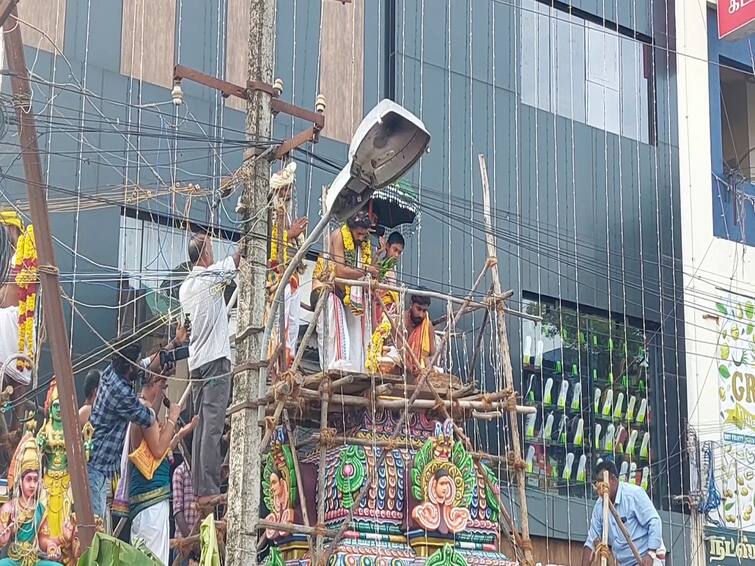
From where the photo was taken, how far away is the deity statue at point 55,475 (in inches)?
556

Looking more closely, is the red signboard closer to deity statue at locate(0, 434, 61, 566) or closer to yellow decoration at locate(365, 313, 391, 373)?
yellow decoration at locate(365, 313, 391, 373)

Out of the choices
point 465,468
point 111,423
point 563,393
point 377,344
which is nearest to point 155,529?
point 111,423

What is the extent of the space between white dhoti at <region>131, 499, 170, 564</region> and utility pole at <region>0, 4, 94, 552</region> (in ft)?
8.64

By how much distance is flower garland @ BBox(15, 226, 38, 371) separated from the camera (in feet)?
48.3

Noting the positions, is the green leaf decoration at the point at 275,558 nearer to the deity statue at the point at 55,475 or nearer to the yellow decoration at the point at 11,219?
the deity statue at the point at 55,475

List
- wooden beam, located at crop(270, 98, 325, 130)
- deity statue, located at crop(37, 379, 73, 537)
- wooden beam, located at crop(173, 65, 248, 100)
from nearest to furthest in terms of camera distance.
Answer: wooden beam, located at crop(173, 65, 248, 100), wooden beam, located at crop(270, 98, 325, 130), deity statue, located at crop(37, 379, 73, 537)

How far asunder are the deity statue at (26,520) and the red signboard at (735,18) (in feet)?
41.4

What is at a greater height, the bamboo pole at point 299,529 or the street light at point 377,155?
the street light at point 377,155

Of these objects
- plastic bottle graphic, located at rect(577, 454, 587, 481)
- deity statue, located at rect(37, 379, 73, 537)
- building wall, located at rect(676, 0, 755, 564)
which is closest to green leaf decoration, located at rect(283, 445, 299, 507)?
deity statue, located at rect(37, 379, 73, 537)

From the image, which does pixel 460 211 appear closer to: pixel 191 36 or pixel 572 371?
pixel 572 371

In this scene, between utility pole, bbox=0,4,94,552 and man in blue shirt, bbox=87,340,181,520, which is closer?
utility pole, bbox=0,4,94,552

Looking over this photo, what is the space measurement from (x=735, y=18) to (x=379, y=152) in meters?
12.3

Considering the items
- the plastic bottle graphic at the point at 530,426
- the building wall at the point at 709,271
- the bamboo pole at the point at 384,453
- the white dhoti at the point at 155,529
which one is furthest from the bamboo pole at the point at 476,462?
the building wall at the point at 709,271

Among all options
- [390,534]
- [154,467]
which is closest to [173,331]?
[154,467]
